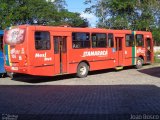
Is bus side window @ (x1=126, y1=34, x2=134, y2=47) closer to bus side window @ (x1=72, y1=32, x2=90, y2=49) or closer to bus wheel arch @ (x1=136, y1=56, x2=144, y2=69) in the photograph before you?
bus wheel arch @ (x1=136, y1=56, x2=144, y2=69)

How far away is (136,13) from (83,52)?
1813 centimetres

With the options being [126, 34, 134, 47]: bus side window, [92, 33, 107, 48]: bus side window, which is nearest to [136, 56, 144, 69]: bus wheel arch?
[126, 34, 134, 47]: bus side window

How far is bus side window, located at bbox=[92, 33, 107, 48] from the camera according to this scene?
21.1 meters

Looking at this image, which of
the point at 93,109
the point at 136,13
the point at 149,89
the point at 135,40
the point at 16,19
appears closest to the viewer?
the point at 93,109

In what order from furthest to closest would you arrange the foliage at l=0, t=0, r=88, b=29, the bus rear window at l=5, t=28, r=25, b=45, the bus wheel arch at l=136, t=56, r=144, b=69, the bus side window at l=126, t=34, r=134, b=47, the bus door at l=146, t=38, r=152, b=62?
the foliage at l=0, t=0, r=88, b=29 → the bus door at l=146, t=38, r=152, b=62 → the bus wheel arch at l=136, t=56, r=144, b=69 → the bus side window at l=126, t=34, r=134, b=47 → the bus rear window at l=5, t=28, r=25, b=45

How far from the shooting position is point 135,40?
25.5 meters

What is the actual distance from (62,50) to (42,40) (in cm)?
161

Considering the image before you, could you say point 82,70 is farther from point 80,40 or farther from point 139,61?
point 139,61

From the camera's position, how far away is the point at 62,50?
62.0ft

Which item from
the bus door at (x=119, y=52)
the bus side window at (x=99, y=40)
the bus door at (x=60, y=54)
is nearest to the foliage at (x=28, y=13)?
the bus door at (x=119, y=52)

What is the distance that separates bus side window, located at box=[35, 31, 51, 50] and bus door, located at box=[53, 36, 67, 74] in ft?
1.81

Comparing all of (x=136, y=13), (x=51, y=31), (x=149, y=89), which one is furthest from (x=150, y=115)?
(x=136, y=13)

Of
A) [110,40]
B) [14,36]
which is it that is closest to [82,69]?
[110,40]

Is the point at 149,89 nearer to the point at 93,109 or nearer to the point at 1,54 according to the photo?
the point at 93,109
